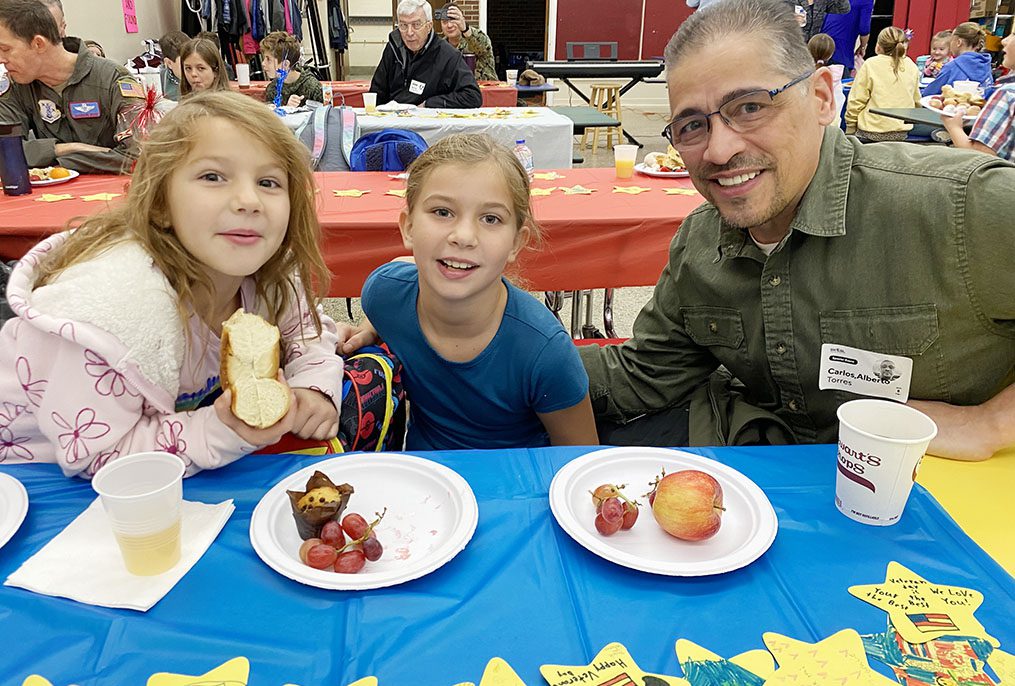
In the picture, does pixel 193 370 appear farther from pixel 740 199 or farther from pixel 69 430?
pixel 740 199

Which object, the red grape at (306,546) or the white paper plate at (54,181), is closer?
the red grape at (306,546)

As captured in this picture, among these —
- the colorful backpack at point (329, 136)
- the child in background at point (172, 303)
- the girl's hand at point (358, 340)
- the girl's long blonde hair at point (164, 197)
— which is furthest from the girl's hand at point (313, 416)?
the colorful backpack at point (329, 136)

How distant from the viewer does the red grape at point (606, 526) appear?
1.01 m

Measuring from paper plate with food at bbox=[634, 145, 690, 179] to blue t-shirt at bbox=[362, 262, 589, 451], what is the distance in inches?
75.9

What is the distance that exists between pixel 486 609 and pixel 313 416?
→ 67cm

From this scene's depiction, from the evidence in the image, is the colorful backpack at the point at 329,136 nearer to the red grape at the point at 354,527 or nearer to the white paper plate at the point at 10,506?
the white paper plate at the point at 10,506

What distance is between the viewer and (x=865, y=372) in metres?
1.36

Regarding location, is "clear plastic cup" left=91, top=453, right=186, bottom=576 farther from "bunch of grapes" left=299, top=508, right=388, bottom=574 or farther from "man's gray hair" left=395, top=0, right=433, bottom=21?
"man's gray hair" left=395, top=0, right=433, bottom=21

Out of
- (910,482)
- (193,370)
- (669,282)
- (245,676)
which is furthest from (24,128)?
(910,482)

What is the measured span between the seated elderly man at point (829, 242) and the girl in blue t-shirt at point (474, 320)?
0.42 metres

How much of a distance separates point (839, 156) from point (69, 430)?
1.58m

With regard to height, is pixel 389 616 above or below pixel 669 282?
below

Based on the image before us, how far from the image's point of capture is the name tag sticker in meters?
1.33

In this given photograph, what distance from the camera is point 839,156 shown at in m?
1.47
